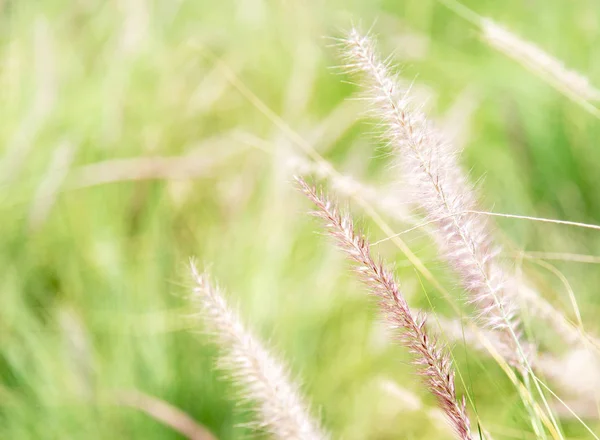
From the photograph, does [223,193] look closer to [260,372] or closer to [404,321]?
[260,372]

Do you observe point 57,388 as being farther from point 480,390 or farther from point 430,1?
point 430,1

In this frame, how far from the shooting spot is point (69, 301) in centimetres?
123

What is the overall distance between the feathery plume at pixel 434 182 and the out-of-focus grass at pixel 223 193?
21cm

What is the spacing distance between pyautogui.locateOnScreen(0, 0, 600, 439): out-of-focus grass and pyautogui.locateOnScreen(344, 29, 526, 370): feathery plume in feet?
0.70

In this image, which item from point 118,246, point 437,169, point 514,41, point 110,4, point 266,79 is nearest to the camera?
point 437,169

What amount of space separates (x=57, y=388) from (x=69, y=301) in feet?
0.75

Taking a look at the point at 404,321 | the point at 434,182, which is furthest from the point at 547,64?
the point at 404,321

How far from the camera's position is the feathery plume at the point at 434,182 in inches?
20.6

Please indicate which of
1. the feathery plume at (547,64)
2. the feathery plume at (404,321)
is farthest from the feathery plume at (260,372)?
the feathery plume at (547,64)

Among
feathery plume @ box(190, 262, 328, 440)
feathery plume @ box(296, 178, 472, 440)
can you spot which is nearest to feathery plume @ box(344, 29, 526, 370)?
feathery plume @ box(296, 178, 472, 440)

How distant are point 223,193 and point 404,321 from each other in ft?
3.59

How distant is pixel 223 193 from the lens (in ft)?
5.01

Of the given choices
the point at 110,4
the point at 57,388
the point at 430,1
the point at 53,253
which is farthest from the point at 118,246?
the point at 430,1

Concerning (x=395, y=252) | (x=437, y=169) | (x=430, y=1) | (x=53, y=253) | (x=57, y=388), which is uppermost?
(x=430, y=1)
